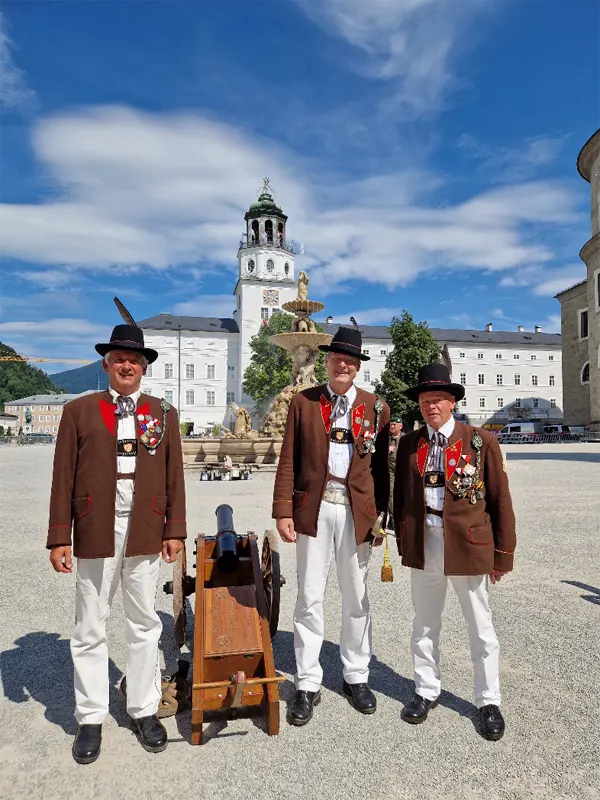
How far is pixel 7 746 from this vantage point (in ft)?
10.2

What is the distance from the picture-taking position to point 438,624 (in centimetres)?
349

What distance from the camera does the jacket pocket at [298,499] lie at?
3.57 meters

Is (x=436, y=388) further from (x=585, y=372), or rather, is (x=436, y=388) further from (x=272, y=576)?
(x=585, y=372)

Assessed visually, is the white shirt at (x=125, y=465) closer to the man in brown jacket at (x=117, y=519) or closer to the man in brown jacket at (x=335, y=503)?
the man in brown jacket at (x=117, y=519)

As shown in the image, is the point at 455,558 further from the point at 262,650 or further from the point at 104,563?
the point at 104,563

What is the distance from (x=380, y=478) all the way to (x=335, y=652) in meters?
1.56

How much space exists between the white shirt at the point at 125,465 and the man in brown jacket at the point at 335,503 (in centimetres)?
88

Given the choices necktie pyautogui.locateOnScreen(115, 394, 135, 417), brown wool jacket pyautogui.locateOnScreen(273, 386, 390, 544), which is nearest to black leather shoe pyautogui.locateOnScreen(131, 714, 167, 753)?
brown wool jacket pyautogui.locateOnScreen(273, 386, 390, 544)

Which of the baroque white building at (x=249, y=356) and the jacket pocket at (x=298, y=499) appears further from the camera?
the baroque white building at (x=249, y=356)

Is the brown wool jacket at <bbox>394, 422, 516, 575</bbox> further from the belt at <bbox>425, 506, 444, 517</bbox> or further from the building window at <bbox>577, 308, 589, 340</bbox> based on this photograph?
the building window at <bbox>577, 308, 589, 340</bbox>

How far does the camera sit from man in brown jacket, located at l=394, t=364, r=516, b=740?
329 cm

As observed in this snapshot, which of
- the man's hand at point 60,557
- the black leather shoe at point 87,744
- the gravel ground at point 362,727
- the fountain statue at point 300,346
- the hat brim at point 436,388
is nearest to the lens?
the gravel ground at point 362,727

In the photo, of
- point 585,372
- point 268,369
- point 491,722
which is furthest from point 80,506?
point 268,369

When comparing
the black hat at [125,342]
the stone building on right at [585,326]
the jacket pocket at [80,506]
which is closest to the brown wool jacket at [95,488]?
the jacket pocket at [80,506]
